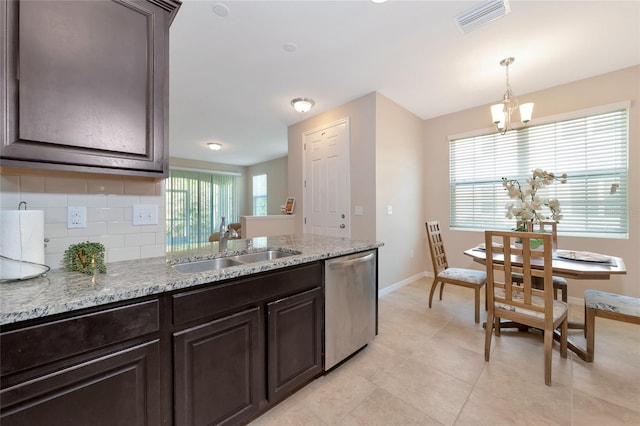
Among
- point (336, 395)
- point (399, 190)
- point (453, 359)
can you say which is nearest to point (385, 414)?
point (336, 395)

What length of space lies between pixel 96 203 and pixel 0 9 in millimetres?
830

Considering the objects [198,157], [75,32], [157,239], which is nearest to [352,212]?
[157,239]

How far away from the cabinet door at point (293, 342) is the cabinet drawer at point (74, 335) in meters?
0.59

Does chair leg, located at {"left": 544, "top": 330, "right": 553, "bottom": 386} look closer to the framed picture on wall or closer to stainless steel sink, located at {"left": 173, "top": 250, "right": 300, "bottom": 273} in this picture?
stainless steel sink, located at {"left": 173, "top": 250, "right": 300, "bottom": 273}

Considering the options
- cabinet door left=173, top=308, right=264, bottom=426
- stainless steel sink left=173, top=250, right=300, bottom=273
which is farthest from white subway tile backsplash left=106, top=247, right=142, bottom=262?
cabinet door left=173, top=308, right=264, bottom=426

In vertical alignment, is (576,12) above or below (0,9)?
above

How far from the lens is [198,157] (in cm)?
736

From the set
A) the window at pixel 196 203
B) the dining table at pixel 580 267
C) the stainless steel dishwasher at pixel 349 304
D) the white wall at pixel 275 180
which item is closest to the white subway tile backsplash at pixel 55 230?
the stainless steel dishwasher at pixel 349 304

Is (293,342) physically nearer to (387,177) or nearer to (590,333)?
(590,333)

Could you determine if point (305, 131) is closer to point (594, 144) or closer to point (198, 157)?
point (594, 144)

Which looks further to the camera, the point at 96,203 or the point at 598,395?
the point at 598,395

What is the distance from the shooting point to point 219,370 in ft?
4.00

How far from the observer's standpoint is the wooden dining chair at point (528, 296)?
1.72m

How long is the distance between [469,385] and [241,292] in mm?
1647
